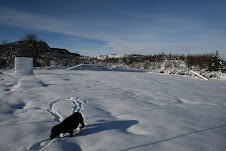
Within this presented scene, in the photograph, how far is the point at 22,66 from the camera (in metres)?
7.22

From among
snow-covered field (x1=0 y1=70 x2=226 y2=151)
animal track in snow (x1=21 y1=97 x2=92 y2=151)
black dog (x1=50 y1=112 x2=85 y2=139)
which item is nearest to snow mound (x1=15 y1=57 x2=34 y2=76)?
snow-covered field (x1=0 y1=70 x2=226 y2=151)

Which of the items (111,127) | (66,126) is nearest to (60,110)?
(66,126)

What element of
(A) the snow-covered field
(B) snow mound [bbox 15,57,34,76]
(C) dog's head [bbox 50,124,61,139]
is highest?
(B) snow mound [bbox 15,57,34,76]

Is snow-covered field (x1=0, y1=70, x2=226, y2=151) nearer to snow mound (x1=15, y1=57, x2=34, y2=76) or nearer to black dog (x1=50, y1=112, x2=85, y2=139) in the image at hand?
black dog (x1=50, y1=112, x2=85, y2=139)

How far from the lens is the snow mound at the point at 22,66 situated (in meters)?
7.13

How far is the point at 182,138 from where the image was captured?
1.79m

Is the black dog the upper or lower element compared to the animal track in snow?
upper

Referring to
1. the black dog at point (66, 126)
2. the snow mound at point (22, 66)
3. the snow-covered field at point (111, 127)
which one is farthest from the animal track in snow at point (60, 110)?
the snow mound at point (22, 66)

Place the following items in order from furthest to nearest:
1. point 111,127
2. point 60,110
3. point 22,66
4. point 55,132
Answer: point 22,66 < point 60,110 < point 111,127 < point 55,132

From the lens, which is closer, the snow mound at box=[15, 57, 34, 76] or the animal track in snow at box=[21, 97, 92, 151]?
the animal track in snow at box=[21, 97, 92, 151]

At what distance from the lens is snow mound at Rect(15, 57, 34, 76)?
7129mm

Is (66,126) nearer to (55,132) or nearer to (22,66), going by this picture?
(55,132)

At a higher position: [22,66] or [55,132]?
[22,66]

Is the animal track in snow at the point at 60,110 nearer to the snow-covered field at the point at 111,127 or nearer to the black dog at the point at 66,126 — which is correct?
the snow-covered field at the point at 111,127
